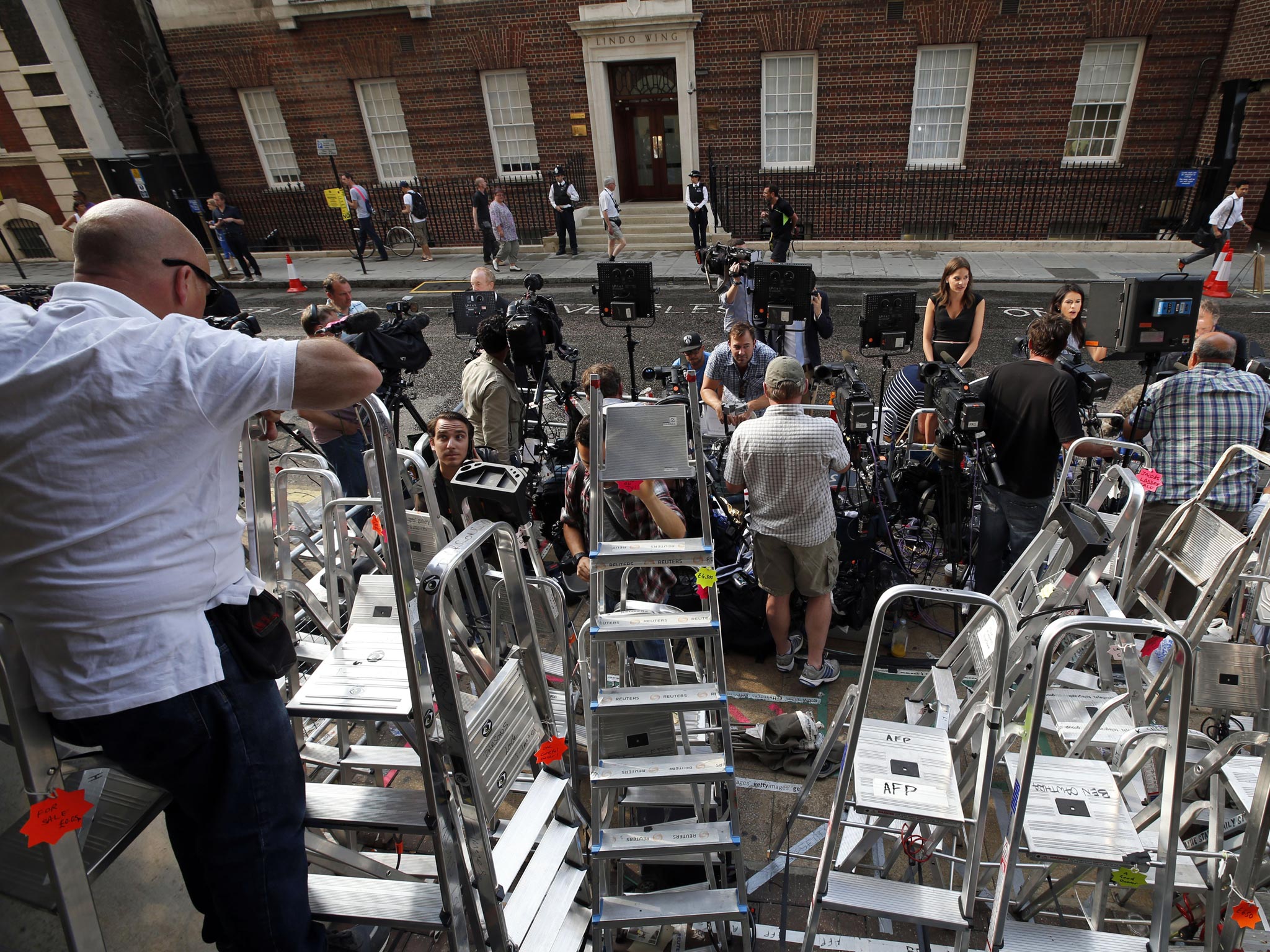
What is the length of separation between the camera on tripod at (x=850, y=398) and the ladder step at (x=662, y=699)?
93.9 inches

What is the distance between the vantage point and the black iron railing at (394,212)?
1670 centimetres

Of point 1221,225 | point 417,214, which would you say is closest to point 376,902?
point 1221,225

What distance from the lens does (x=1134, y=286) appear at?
4.76 m

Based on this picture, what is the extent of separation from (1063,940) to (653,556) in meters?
1.81

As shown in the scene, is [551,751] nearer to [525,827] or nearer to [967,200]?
[525,827]

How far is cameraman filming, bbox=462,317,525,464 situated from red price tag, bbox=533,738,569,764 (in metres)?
2.90

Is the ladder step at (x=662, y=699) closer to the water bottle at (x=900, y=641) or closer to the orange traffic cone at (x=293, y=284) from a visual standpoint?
the water bottle at (x=900, y=641)

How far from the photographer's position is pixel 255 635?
A: 1830 millimetres

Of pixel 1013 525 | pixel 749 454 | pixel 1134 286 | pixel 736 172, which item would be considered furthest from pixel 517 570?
pixel 736 172

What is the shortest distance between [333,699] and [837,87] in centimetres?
1609

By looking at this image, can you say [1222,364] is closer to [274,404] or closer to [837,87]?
[274,404]

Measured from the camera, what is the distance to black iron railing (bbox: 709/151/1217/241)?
1405 centimetres

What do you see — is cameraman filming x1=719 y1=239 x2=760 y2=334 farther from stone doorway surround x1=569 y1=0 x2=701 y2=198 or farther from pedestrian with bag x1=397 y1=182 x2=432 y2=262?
pedestrian with bag x1=397 y1=182 x2=432 y2=262

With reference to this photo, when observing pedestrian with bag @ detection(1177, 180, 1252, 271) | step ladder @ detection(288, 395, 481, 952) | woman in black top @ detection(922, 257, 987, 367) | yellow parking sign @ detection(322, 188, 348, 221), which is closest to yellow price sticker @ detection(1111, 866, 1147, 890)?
step ladder @ detection(288, 395, 481, 952)
